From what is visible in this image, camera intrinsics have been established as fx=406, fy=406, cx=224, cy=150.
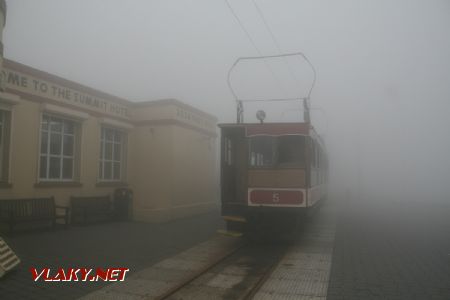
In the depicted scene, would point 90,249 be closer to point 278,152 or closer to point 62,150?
point 62,150

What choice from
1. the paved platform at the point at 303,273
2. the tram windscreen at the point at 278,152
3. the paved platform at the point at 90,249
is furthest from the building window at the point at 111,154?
the paved platform at the point at 303,273

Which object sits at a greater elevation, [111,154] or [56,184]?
[111,154]

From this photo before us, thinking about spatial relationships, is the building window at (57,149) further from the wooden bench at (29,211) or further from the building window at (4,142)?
the building window at (4,142)

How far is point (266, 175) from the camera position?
10.0m

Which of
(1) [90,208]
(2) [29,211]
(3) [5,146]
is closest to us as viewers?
(3) [5,146]

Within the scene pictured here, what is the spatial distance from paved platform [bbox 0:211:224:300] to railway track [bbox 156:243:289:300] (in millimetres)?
1232

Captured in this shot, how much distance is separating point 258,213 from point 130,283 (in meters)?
4.26

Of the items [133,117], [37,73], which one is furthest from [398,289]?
[133,117]

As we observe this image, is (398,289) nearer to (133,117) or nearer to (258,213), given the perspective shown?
(258,213)

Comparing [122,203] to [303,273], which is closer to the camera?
[303,273]

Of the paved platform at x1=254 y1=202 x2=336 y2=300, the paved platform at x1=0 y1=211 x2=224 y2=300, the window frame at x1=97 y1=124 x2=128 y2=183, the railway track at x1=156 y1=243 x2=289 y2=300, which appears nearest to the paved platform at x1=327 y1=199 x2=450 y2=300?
the paved platform at x1=254 y1=202 x2=336 y2=300

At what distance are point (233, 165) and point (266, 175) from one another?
1.08m

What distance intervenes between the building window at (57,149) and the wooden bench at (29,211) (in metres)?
1.00

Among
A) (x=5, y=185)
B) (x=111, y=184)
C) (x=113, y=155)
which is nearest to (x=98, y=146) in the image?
(x=113, y=155)
